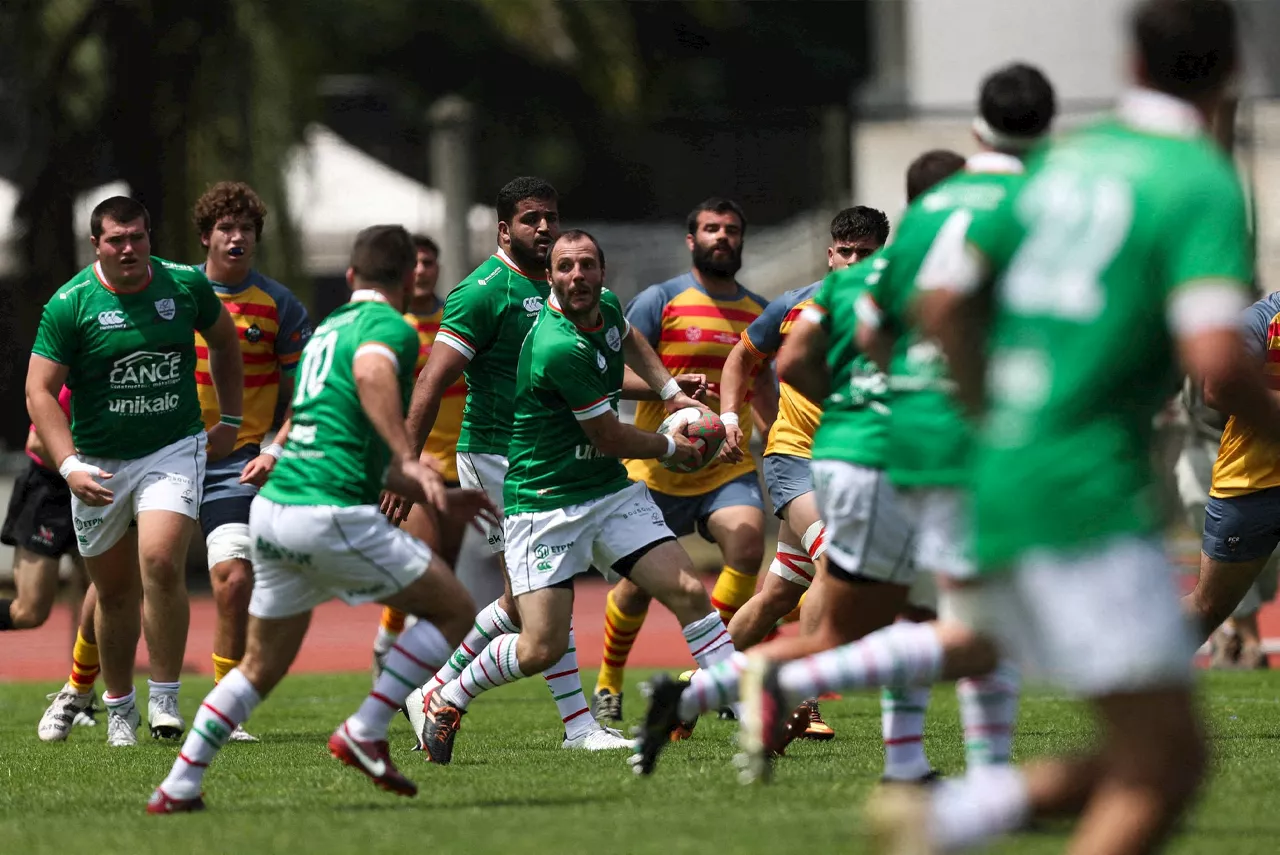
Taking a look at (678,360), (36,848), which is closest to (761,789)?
(36,848)

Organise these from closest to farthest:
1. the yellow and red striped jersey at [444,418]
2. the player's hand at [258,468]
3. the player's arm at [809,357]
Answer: the player's arm at [809,357], the player's hand at [258,468], the yellow and red striped jersey at [444,418]

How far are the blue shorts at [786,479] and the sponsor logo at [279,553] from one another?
3406 mm

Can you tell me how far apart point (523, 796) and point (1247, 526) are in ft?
12.2

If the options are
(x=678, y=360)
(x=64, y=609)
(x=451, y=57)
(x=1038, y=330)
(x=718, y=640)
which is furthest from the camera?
(x=451, y=57)

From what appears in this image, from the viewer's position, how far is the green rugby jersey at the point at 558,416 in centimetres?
763

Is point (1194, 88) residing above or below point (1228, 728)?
above

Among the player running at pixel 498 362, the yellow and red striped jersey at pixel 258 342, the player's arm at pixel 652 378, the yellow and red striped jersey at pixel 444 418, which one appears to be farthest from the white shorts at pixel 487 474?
the yellow and red striped jersey at pixel 444 418

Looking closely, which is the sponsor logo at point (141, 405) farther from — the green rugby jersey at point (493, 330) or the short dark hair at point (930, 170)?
the short dark hair at point (930, 170)

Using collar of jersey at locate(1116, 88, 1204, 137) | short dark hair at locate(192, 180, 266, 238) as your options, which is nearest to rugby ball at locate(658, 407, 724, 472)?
short dark hair at locate(192, 180, 266, 238)

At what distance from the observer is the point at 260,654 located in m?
6.44

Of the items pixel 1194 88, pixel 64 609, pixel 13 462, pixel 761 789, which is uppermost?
pixel 1194 88

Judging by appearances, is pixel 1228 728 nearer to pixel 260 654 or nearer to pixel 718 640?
pixel 718 640

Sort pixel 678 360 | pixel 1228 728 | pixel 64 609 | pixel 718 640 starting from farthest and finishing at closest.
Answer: pixel 64 609, pixel 678 360, pixel 1228 728, pixel 718 640

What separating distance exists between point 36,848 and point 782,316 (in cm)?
459
